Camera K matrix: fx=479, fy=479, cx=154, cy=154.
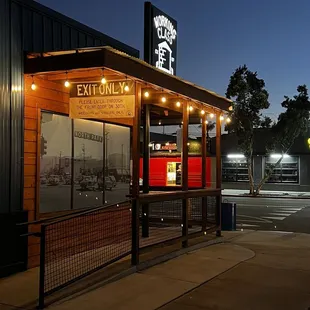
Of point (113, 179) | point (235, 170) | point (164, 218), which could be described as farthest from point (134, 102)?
point (235, 170)

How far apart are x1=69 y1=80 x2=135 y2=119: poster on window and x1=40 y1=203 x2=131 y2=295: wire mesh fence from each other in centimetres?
182

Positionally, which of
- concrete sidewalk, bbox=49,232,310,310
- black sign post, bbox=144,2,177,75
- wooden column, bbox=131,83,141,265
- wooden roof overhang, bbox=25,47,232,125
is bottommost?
concrete sidewalk, bbox=49,232,310,310

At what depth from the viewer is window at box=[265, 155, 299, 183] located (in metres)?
38.4

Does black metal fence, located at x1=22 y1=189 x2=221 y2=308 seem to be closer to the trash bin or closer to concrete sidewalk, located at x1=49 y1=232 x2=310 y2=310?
concrete sidewalk, located at x1=49 y1=232 x2=310 y2=310

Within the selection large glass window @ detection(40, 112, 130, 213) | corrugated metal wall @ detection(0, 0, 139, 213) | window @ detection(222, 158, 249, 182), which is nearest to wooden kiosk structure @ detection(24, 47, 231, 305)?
corrugated metal wall @ detection(0, 0, 139, 213)

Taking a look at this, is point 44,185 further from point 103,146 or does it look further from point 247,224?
point 247,224

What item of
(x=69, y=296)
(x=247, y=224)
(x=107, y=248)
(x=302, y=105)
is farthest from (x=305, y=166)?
(x=69, y=296)

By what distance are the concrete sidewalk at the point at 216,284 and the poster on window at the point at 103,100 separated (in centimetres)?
298

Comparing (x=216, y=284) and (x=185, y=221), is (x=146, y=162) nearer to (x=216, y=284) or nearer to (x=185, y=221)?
(x=185, y=221)

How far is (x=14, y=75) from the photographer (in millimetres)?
8047

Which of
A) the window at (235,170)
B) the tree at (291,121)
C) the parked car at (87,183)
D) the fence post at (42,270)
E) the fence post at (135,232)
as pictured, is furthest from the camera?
the window at (235,170)

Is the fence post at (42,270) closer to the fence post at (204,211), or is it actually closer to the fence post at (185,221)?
the fence post at (185,221)

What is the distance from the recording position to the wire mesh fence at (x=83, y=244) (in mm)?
7652

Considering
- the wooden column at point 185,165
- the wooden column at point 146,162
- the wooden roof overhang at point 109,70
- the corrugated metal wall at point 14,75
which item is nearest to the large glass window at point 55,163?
the corrugated metal wall at point 14,75
